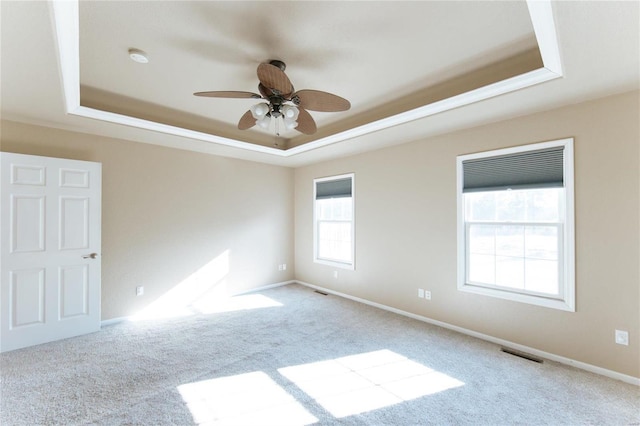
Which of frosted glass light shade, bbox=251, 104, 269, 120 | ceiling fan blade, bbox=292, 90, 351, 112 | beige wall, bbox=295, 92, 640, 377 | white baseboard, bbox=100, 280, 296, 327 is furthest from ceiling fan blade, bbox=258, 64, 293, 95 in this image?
white baseboard, bbox=100, 280, 296, 327

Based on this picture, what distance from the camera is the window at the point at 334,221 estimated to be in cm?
491

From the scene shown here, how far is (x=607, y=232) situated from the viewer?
248cm

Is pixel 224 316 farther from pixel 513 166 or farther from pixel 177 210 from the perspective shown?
pixel 513 166

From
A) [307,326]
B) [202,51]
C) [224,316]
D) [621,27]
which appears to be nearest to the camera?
[621,27]

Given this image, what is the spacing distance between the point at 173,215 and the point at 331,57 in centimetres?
330

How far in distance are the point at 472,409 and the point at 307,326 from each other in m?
1.99

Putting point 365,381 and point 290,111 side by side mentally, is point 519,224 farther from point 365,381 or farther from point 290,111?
point 290,111

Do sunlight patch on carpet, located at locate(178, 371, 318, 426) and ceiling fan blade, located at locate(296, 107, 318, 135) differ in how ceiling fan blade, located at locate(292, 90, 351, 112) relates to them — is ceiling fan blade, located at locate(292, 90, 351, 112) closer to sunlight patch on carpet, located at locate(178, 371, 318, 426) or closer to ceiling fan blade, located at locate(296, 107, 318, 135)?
ceiling fan blade, located at locate(296, 107, 318, 135)

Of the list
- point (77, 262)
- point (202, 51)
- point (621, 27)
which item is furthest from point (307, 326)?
point (621, 27)

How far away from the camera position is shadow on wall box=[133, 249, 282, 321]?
4.07 meters

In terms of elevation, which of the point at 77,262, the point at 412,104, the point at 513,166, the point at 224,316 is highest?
the point at 412,104

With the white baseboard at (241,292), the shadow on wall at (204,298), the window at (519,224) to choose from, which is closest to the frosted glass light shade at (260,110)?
the window at (519,224)

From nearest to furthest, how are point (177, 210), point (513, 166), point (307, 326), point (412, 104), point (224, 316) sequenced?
point (513, 166), point (412, 104), point (307, 326), point (224, 316), point (177, 210)

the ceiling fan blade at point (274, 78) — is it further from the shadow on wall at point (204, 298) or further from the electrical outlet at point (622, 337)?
the electrical outlet at point (622, 337)
